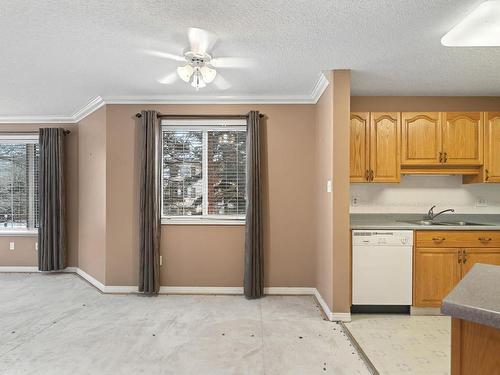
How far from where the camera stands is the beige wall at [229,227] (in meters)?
4.00

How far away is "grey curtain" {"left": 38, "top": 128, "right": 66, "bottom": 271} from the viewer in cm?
471

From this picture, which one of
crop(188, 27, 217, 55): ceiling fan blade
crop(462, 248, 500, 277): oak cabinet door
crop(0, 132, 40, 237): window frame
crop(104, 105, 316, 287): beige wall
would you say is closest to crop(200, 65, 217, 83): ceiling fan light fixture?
crop(188, 27, 217, 55): ceiling fan blade

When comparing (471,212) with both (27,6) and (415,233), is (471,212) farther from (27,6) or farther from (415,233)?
(27,6)

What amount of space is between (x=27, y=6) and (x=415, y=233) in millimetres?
3872

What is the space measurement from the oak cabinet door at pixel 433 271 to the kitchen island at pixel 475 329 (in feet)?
7.95

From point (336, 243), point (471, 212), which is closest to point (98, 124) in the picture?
point (336, 243)

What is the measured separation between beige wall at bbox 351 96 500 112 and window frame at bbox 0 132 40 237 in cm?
500

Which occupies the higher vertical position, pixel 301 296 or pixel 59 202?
pixel 59 202

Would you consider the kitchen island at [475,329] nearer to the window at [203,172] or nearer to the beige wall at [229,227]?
the beige wall at [229,227]

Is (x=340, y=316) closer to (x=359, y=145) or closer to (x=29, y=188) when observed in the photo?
(x=359, y=145)

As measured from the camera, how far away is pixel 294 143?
13.2 ft

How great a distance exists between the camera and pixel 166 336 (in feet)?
9.23

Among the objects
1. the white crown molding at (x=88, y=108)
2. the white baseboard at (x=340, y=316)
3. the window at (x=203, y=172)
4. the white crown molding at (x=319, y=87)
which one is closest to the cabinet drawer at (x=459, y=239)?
the white baseboard at (x=340, y=316)

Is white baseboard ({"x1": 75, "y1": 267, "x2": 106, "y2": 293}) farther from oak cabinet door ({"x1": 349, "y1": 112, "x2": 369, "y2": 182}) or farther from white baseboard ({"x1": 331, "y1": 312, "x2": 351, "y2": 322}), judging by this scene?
oak cabinet door ({"x1": 349, "y1": 112, "x2": 369, "y2": 182})
